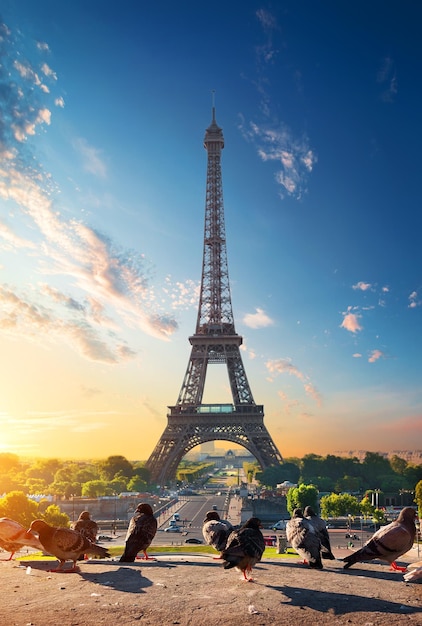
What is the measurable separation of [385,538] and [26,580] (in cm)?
1033

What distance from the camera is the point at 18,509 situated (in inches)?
1831

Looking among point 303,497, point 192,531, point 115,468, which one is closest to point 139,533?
point 192,531

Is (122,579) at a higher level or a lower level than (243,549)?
lower

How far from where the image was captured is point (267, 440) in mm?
86438

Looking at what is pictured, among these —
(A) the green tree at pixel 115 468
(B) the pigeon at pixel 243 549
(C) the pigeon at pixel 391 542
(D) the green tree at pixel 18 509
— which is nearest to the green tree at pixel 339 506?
(D) the green tree at pixel 18 509

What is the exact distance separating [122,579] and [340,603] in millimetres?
6131

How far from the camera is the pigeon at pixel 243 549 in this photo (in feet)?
44.0

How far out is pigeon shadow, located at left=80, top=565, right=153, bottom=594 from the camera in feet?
44.3

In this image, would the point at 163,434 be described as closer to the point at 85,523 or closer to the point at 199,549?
the point at 199,549

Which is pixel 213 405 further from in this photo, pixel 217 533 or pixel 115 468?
pixel 217 533

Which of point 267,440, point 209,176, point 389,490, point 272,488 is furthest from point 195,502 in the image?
point 209,176

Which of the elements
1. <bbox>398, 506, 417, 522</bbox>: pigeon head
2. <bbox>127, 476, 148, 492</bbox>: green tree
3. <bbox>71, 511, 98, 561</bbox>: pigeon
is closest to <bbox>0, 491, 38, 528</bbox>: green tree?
<bbox>71, 511, 98, 561</bbox>: pigeon

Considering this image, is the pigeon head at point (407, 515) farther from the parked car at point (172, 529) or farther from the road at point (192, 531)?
the parked car at point (172, 529)

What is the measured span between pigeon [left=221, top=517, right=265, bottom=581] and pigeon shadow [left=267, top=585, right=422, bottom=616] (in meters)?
1.13
